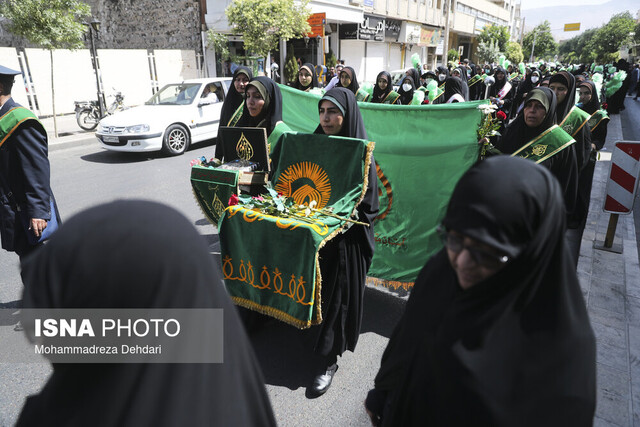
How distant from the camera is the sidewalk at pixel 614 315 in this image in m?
2.64

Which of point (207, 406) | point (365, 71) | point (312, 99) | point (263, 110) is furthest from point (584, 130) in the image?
point (365, 71)

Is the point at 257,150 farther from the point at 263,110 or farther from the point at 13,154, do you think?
the point at 13,154

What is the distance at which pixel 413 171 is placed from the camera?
3869mm

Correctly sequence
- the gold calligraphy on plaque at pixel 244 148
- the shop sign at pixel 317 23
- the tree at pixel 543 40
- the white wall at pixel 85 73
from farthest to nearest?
1. the tree at pixel 543 40
2. the shop sign at pixel 317 23
3. the white wall at pixel 85 73
4. the gold calligraphy on plaque at pixel 244 148

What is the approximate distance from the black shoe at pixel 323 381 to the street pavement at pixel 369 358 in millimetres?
49

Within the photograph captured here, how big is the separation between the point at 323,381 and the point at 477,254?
2.00m

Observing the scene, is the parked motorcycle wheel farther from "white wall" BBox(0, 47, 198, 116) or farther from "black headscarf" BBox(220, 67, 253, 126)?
"black headscarf" BBox(220, 67, 253, 126)

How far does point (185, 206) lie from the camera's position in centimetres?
636

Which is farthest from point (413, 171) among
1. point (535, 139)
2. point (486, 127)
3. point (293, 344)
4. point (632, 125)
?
point (632, 125)

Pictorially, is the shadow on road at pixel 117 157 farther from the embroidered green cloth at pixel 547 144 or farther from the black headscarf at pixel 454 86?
the embroidered green cloth at pixel 547 144

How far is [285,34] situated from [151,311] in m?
16.5

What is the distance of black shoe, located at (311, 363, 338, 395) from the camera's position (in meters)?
2.85

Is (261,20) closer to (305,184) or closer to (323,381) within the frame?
(305,184)

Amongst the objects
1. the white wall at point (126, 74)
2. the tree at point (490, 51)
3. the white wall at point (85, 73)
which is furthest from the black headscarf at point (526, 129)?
the tree at point (490, 51)
